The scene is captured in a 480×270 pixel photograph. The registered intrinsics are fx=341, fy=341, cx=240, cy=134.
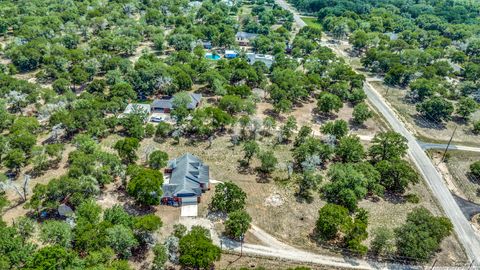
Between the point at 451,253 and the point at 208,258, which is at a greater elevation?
the point at 208,258

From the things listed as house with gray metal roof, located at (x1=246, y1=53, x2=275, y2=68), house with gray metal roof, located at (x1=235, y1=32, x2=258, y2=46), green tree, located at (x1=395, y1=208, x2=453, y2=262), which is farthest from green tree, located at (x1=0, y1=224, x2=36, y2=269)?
house with gray metal roof, located at (x1=235, y1=32, x2=258, y2=46)

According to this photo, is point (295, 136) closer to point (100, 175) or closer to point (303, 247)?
point (303, 247)

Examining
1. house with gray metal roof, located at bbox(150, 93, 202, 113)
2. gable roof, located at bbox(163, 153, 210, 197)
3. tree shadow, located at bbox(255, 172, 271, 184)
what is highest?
gable roof, located at bbox(163, 153, 210, 197)

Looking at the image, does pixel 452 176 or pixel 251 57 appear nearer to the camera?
pixel 452 176

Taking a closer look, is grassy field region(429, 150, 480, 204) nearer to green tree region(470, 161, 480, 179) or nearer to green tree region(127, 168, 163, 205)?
green tree region(470, 161, 480, 179)

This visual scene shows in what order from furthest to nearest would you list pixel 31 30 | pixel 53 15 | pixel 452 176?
pixel 53 15 → pixel 31 30 → pixel 452 176

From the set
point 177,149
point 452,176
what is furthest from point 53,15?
point 452,176
